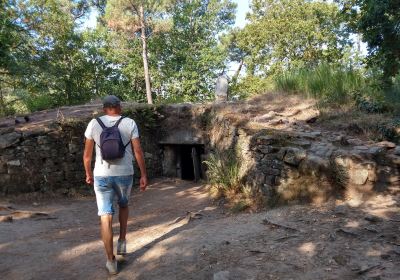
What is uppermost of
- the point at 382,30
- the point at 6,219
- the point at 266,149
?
the point at 382,30

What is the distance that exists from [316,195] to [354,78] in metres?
4.51

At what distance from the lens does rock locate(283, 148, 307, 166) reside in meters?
5.47

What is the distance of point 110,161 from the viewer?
3.42 meters

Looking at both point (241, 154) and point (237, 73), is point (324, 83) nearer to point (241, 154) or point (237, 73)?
point (241, 154)

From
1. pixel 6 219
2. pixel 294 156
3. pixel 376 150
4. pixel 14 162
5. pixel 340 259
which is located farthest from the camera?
pixel 14 162

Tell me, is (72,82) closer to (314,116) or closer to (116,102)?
(314,116)

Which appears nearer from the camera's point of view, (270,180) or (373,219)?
(373,219)

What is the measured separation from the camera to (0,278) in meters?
3.59

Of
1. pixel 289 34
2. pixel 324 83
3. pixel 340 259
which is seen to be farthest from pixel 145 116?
pixel 289 34

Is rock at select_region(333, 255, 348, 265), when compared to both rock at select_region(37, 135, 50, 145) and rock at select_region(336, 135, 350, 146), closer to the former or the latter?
rock at select_region(336, 135, 350, 146)

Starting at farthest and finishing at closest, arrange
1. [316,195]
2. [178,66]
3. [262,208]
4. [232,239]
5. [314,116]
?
[178,66] → [314,116] → [262,208] → [316,195] → [232,239]

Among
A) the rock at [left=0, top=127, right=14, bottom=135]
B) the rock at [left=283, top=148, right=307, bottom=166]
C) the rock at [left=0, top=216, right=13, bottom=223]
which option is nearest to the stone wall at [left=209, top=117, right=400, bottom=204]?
the rock at [left=283, top=148, right=307, bottom=166]

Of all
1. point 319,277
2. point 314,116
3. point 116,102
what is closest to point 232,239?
point 319,277

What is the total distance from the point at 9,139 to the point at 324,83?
7.14 metres
